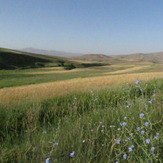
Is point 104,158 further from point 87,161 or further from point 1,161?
point 1,161

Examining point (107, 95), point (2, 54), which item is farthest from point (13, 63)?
point (107, 95)

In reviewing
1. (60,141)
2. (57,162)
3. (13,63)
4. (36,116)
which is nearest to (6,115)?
(36,116)

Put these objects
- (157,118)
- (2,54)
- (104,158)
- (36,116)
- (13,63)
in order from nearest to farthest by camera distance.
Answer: (104,158) < (157,118) < (36,116) < (13,63) < (2,54)

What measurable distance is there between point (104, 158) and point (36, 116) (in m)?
2.62

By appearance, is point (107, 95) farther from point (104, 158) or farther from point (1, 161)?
point (1, 161)

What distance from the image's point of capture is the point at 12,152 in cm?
252

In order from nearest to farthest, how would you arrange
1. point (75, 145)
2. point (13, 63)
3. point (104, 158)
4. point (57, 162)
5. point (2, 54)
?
1. point (57, 162)
2. point (104, 158)
3. point (75, 145)
4. point (13, 63)
5. point (2, 54)

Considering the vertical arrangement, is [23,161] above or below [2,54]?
below

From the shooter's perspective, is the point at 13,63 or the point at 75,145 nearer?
the point at 75,145

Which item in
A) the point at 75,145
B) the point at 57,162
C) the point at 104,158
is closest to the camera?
the point at 57,162

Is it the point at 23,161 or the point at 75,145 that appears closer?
the point at 23,161

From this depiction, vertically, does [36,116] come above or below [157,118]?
below

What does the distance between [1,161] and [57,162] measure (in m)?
0.83

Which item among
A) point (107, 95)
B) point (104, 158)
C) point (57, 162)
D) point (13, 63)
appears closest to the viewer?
point (57, 162)
